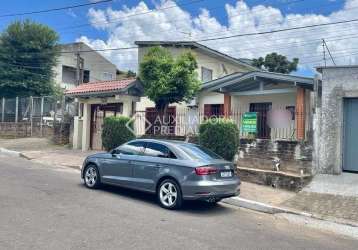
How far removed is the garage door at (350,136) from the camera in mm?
12445

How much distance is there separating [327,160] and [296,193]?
2003 mm

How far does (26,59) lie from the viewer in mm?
29844

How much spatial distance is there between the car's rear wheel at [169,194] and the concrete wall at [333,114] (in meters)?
5.79

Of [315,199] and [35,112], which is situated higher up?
[35,112]

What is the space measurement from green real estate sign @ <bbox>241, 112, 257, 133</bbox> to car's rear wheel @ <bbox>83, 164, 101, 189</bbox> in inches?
242

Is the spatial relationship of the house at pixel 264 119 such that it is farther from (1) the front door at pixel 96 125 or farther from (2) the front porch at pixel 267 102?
(1) the front door at pixel 96 125

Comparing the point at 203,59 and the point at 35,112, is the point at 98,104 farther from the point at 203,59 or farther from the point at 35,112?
the point at 203,59

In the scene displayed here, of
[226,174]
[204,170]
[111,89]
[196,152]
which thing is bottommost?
[226,174]

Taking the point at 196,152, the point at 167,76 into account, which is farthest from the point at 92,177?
the point at 167,76

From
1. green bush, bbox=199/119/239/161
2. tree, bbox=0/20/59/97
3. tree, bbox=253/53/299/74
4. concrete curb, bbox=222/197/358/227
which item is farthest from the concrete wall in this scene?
tree, bbox=253/53/299/74

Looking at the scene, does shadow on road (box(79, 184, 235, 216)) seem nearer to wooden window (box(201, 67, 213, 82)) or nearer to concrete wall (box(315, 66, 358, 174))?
concrete wall (box(315, 66, 358, 174))

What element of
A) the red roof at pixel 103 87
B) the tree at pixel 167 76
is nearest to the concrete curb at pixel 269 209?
the tree at pixel 167 76

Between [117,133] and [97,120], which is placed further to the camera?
[97,120]

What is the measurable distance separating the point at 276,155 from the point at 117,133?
679 centimetres
